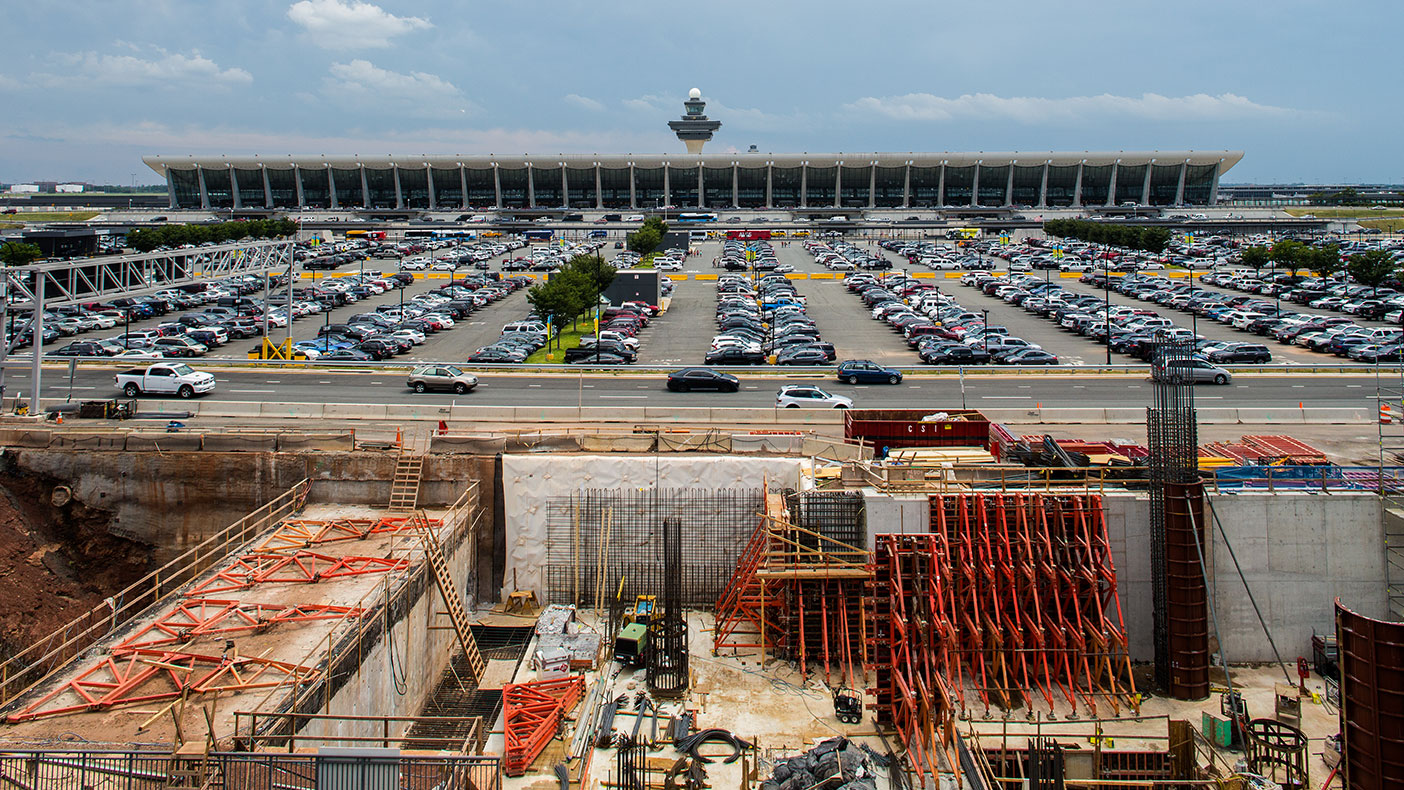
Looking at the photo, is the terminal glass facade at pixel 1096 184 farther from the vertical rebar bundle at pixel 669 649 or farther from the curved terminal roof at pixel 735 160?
the vertical rebar bundle at pixel 669 649

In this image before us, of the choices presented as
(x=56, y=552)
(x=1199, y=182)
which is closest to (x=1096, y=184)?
(x=1199, y=182)

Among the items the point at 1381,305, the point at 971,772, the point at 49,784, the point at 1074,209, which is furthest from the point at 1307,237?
the point at 49,784

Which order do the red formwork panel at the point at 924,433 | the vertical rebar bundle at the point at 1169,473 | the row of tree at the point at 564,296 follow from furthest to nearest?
the row of tree at the point at 564,296 → the red formwork panel at the point at 924,433 → the vertical rebar bundle at the point at 1169,473

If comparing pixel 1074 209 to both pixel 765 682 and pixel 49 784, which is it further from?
pixel 49 784

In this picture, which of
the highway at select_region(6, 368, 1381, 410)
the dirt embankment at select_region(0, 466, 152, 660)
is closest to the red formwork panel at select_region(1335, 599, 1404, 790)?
the highway at select_region(6, 368, 1381, 410)

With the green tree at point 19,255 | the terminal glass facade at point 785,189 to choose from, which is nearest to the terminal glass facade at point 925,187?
the terminal glass facade at point 785,189

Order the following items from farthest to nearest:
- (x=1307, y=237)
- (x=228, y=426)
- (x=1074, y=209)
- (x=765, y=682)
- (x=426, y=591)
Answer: (x=1074, y=209) → (x=1307, y=237) → (x=228, y=426) → (x=426, y=591) → (x=765, y=682)
